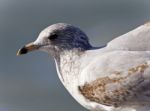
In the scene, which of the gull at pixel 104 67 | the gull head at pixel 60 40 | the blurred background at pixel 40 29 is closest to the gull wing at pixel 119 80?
the gull at pixel 104 67

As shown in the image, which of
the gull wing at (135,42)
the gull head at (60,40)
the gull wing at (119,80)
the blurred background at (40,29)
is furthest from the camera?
the blurred background at (40,29)

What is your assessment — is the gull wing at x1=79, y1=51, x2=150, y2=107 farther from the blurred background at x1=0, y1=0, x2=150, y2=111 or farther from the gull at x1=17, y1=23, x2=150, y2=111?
the blurred background at x1=0, y1=0, x2=150, y2=111

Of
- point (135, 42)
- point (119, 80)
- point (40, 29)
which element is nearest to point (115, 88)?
point (119, 80)

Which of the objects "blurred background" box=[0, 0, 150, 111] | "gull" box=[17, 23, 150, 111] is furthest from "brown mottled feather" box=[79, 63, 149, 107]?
"blurred background" box=[0, 0, 150, 111]

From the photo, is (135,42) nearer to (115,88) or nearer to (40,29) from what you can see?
(115,88)

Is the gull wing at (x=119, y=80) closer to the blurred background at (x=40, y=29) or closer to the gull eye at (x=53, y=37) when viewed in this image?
the gull eye at (x=53, y=37)

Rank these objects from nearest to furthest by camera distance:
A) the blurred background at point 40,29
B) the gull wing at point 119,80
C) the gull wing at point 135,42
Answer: the gull wing at point 119,80 → the gull wing at point 135,42 → the blurred background at point 40,29

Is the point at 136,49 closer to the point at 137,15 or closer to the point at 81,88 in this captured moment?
the point at 81,88
